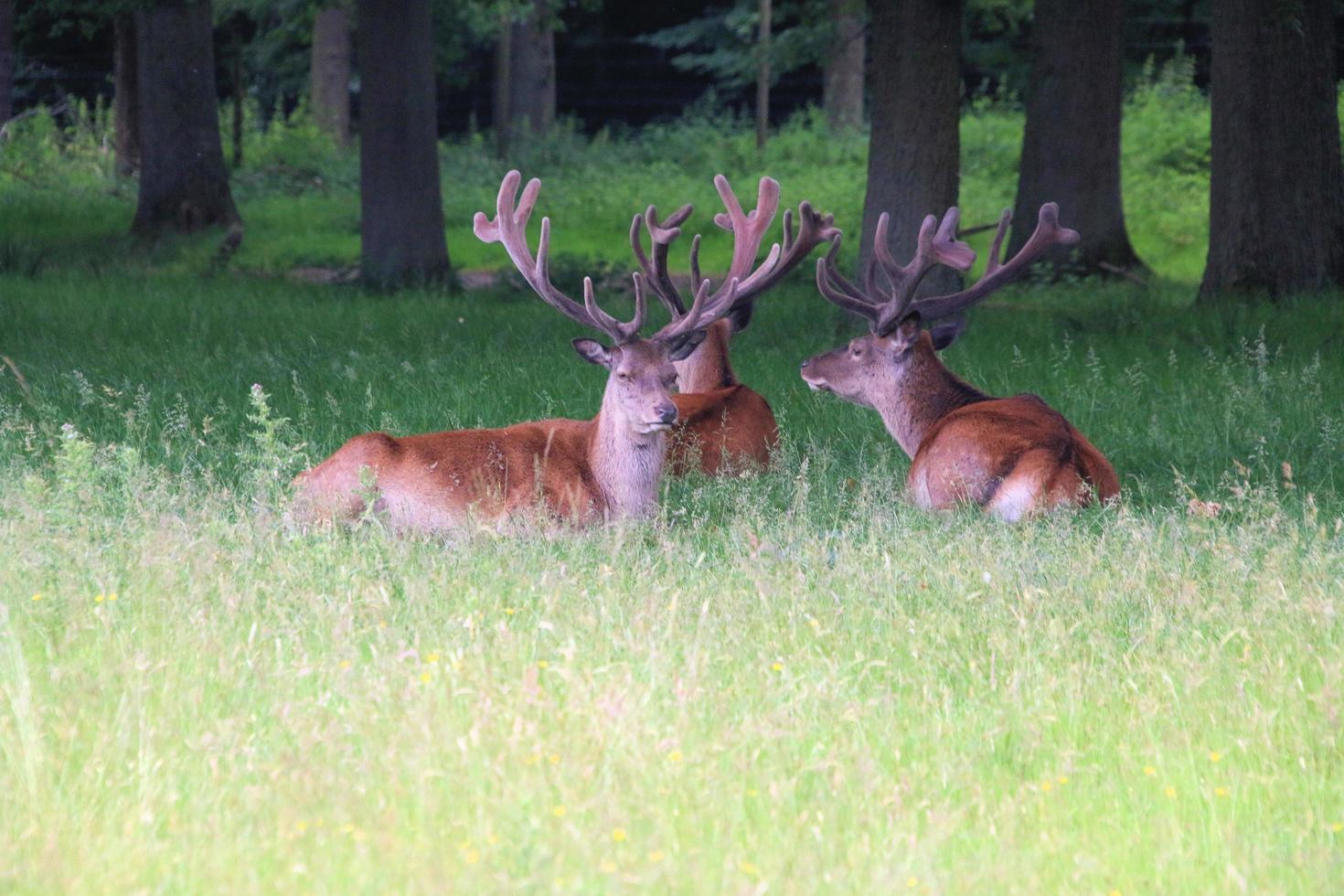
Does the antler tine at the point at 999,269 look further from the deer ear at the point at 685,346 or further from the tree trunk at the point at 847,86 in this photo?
the tree trunk at the point at 847,86

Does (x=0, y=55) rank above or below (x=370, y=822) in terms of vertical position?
above

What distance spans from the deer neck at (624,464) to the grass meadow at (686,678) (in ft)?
0.73

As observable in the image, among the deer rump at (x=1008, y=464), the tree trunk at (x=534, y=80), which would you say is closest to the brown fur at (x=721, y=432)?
the deer rump at (x=1008, y=464)

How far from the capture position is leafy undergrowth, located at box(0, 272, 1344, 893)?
11.7 feet

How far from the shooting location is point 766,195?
7938mm

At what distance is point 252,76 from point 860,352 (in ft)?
96.8

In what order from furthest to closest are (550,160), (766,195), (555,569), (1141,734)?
(550,160) < (766,195) < (555,569) < (1141,734)

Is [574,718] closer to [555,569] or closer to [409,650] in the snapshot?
[409,650]

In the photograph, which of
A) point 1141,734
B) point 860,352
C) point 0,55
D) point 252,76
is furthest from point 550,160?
point 1141,734

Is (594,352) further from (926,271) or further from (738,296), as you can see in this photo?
(926,271)

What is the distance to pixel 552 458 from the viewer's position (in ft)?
23.9

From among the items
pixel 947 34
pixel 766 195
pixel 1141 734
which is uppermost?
pixel 947 34

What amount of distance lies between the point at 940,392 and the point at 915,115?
4.37 metres

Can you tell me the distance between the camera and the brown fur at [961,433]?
23.3 feet
